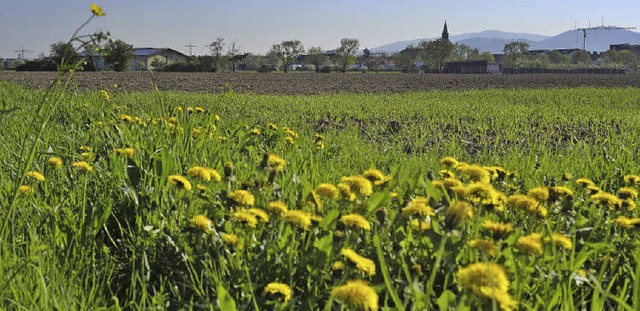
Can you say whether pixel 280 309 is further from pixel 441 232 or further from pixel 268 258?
pixel 441 232

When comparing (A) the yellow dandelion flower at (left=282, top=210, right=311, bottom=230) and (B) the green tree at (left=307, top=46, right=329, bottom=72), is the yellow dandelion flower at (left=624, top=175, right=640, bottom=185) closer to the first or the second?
(A) the yellow dandelion flower at (left=282, top=210, right=311, bottom=230)

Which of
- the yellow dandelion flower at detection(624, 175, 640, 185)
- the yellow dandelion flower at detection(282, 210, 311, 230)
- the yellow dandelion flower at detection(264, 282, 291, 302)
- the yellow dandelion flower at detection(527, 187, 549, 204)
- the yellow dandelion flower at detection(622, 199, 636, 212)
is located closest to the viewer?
the yellow dandelion flower at detection(264, 282, 291, 302)

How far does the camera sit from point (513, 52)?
102 m

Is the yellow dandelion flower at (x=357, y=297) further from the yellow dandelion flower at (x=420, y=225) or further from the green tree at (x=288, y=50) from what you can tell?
the green tree at (x=288, y=50)

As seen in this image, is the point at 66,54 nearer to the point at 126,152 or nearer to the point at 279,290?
the point at 126,152

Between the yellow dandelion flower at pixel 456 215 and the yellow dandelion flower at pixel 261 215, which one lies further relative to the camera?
the yellow dandelion flower at pixel 261 215

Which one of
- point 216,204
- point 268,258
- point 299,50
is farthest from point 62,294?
point 299,50

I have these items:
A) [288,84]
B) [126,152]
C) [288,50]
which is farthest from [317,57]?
[126,152]

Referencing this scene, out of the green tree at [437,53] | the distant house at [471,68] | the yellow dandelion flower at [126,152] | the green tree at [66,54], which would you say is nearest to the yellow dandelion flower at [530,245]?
the green tree at [66,54]

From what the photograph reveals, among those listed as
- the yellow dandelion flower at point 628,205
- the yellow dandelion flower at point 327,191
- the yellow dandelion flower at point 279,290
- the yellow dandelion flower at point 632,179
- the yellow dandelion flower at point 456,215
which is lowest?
the yellow dandelion flower at point 279,290

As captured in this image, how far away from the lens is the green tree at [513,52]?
317ft

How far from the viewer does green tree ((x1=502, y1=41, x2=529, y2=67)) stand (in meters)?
96.6

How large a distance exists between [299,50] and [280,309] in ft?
Answer: 297

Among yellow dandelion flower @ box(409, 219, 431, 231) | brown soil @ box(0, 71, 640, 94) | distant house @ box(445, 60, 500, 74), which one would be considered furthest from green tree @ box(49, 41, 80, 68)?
distant house @ box(445, 60, 500, 74)
